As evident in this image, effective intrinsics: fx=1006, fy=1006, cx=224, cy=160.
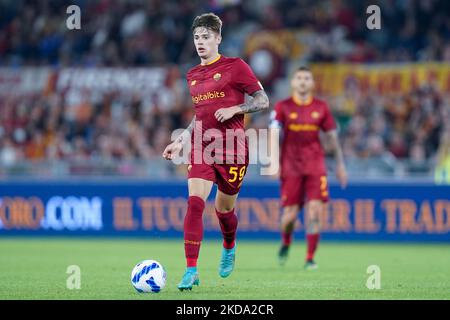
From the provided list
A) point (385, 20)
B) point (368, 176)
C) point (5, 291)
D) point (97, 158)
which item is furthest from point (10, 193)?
point (5, 291)

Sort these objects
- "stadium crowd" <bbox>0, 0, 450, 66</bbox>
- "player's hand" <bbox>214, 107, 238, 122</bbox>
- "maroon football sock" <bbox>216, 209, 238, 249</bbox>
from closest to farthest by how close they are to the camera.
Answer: "player's hand" <bbox>214, 107, 238, 122</bbox> → "maroon football sock" <bbox>216, 209, 238, 249</bbox> → "stadium crowd" <bbox>0, 0, 450, 66</bbox>

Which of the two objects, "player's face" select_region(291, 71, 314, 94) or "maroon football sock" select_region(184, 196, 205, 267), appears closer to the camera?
"maroon football sock" select_region(184, 196, 205, 267)

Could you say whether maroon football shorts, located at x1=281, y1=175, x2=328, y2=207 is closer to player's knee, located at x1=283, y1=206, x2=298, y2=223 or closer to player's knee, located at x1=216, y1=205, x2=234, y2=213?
player's knee, located at x1=283, y1=206, x2=298, y2=223

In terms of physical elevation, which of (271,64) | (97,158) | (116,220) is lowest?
(116,220)

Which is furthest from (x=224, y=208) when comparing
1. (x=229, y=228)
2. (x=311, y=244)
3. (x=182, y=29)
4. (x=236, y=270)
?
(x=182, y=29)

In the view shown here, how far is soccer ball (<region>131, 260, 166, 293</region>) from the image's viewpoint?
29.5ft

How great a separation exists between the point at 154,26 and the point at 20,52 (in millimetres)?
3458

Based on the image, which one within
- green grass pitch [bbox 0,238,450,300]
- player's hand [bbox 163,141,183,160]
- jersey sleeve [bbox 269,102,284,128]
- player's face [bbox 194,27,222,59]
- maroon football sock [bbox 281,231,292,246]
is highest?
player's face [bbox 194,27,222,59]

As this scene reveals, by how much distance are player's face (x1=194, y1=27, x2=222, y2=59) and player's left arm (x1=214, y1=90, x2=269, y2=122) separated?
0.60 m

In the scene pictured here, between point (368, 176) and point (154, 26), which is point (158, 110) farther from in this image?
point (368, 176)

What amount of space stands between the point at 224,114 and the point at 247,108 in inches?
11.2

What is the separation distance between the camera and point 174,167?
19.7 metres

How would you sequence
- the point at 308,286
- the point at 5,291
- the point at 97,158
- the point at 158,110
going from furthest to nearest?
the point at 158,110, the point at 97,158, the point at 308,286, the point at 5,291

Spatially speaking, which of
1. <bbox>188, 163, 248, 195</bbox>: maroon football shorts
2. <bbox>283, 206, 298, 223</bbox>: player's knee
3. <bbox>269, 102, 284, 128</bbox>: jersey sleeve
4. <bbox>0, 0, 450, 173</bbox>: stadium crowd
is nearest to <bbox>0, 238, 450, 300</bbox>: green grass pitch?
<bbox>283, 206, 298, 223</bbox>: player's knee
